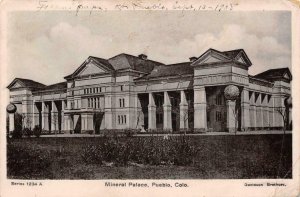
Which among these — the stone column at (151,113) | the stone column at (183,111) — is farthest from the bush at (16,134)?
the stone column at (183,111)

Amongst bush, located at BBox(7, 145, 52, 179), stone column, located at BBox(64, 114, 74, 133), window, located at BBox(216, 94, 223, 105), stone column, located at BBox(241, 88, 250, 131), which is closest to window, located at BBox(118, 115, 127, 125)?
stone column, located at BBox(64, 114, 74, 133)

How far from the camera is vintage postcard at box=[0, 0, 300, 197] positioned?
294cm

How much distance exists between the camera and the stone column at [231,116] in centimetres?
315

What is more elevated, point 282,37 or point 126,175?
point 282,37

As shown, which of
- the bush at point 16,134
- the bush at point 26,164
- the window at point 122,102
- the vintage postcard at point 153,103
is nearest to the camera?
the vintage postcard at point 153,103

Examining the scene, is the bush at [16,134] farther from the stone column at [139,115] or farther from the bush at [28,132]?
the stone column at [139,115]

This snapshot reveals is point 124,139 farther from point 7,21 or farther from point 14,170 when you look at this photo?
point 7,21

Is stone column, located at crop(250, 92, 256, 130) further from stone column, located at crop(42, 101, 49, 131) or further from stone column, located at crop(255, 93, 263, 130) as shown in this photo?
stone column, located at crop(42, 101, 49, 131)

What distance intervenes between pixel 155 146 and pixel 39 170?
716mm

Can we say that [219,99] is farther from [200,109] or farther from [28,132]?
[28,132]

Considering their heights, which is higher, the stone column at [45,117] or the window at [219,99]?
the window at [219,99]

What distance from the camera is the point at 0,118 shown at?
10.1 feet

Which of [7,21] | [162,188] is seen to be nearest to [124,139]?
[162,188]

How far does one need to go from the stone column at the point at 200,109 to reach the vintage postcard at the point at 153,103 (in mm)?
10
